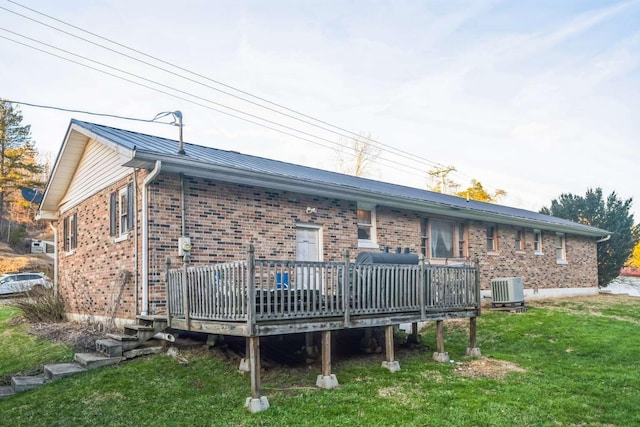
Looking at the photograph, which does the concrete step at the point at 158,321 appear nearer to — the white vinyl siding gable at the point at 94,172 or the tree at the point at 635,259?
the white vinyl siding gable at the point at 94,172

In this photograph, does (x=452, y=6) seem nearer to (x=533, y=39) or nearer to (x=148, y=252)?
(x=533, y=39)

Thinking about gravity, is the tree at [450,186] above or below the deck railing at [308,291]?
above

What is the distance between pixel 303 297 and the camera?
6.80m

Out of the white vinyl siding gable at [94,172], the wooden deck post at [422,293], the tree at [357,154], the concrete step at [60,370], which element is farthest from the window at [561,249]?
the concrete step at [60,370]

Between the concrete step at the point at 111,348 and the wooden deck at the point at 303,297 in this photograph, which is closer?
the wooden deck at the point at 303,297

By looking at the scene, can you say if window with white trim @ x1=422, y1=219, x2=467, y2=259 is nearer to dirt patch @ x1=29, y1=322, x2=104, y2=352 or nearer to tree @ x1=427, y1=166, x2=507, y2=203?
dirt patch @ x1=29, y1=322, x2=104, y2=352

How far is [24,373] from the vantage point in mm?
8219

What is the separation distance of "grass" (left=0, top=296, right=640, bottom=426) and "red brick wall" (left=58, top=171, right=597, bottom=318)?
2.10 m

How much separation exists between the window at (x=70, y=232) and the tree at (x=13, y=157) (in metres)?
30.0

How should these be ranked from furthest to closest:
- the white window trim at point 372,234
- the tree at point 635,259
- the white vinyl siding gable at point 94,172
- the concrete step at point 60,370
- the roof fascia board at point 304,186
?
the tree at point 635,259
the white window trim at point 372,234
the white vinyl siding gable at point 94,172
the roof fascia board at point 304,186
the concrete step at point 60,370

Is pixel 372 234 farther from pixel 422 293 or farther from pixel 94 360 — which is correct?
pixel 94 360

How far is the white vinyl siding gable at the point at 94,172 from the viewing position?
10828 mm

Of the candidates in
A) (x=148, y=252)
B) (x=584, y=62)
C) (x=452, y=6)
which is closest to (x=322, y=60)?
(x=452, y=6)

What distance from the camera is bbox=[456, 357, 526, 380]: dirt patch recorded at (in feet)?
26.3
